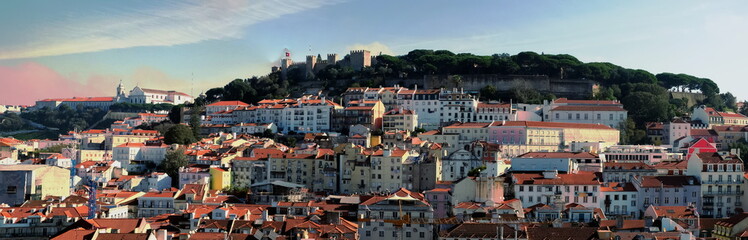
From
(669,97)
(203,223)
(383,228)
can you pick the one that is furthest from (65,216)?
(669,97)

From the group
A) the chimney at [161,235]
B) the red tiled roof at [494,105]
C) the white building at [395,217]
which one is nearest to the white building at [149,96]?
the red tiled roof at [494,105]

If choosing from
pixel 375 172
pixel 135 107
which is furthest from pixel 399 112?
pixel 135 107

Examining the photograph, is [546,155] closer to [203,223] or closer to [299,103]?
[203,223]

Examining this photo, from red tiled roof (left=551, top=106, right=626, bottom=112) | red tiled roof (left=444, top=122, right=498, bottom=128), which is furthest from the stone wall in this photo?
red tiled roof (left=444, top=122, right=498, bottom=128)

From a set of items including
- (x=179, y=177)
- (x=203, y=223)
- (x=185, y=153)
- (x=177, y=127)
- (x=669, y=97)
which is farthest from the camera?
(x=669, y=97)

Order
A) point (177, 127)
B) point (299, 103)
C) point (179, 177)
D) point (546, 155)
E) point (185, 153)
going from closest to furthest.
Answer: point (546, 155) < point (179, 177) < point (185, 153) < point (177, 127) < point (299, 103)

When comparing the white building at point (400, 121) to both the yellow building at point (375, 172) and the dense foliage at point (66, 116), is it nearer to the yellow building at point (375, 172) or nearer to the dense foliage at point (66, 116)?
the yellow building at point (375, 172)
